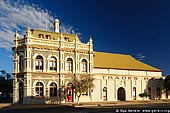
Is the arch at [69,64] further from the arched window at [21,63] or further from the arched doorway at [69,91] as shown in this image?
the arched window at [21,63]

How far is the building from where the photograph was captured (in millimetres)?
53719

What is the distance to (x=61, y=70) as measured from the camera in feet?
186

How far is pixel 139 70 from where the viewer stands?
70.3m

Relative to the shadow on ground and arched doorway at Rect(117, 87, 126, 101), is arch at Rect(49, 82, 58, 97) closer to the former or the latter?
the shadow on ground

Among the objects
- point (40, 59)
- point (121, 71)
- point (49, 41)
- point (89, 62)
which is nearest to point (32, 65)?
point (40, 59)

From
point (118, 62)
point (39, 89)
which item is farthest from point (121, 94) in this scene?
point (39, 89)

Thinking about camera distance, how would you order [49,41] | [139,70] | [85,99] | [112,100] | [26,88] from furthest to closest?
[139,70], [112,100], [85,99], [49,41], [26,88]

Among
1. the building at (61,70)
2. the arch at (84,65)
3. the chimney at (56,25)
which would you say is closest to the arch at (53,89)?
the building at (61,70)

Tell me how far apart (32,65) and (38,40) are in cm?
460

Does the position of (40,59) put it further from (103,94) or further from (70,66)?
(103,94)

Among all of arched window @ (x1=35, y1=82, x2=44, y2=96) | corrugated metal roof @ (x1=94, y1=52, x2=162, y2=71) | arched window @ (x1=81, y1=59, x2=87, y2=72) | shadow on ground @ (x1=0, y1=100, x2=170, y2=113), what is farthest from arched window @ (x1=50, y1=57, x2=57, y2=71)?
corrugated metal roof @ (x1=94, y1=52, x2=162, y2=71)

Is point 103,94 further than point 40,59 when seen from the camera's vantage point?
Yes

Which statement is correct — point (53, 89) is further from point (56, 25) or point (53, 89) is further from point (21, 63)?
point (56, 25)

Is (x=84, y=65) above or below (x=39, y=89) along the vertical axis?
above
